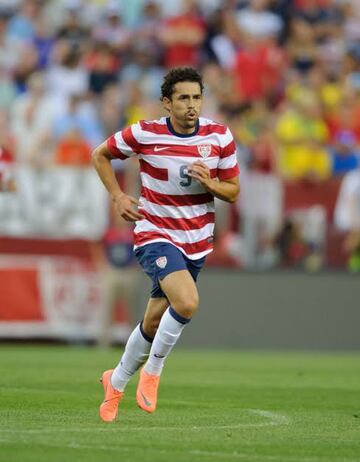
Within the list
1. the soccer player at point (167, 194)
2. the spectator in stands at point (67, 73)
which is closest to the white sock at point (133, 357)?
the soccer player at point (167, 194)

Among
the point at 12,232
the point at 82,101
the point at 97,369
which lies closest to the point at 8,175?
the point at 97,369

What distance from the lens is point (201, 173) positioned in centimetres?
936

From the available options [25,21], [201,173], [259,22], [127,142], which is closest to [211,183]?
[201,173]

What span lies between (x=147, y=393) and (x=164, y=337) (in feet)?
1.38

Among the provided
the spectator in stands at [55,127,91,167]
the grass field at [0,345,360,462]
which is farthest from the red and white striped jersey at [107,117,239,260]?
the spectator in stands at [55,127,91,167]

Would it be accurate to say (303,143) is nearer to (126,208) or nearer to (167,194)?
(167,194)

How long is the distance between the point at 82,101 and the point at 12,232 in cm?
263

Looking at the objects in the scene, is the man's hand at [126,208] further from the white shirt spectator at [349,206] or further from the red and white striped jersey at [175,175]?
the white shirt spectator at [349,206]

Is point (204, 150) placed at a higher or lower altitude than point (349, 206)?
higher

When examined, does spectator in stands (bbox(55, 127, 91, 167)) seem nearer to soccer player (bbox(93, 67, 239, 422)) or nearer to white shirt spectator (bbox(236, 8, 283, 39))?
white shirt spectator (bbox(236, 8, 283, 39))

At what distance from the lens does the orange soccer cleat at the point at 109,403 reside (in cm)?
941

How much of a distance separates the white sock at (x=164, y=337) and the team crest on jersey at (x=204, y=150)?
1078 mm

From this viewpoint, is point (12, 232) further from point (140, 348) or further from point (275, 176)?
point (140, 348)

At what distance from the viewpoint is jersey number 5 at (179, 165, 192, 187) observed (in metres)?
9.56
